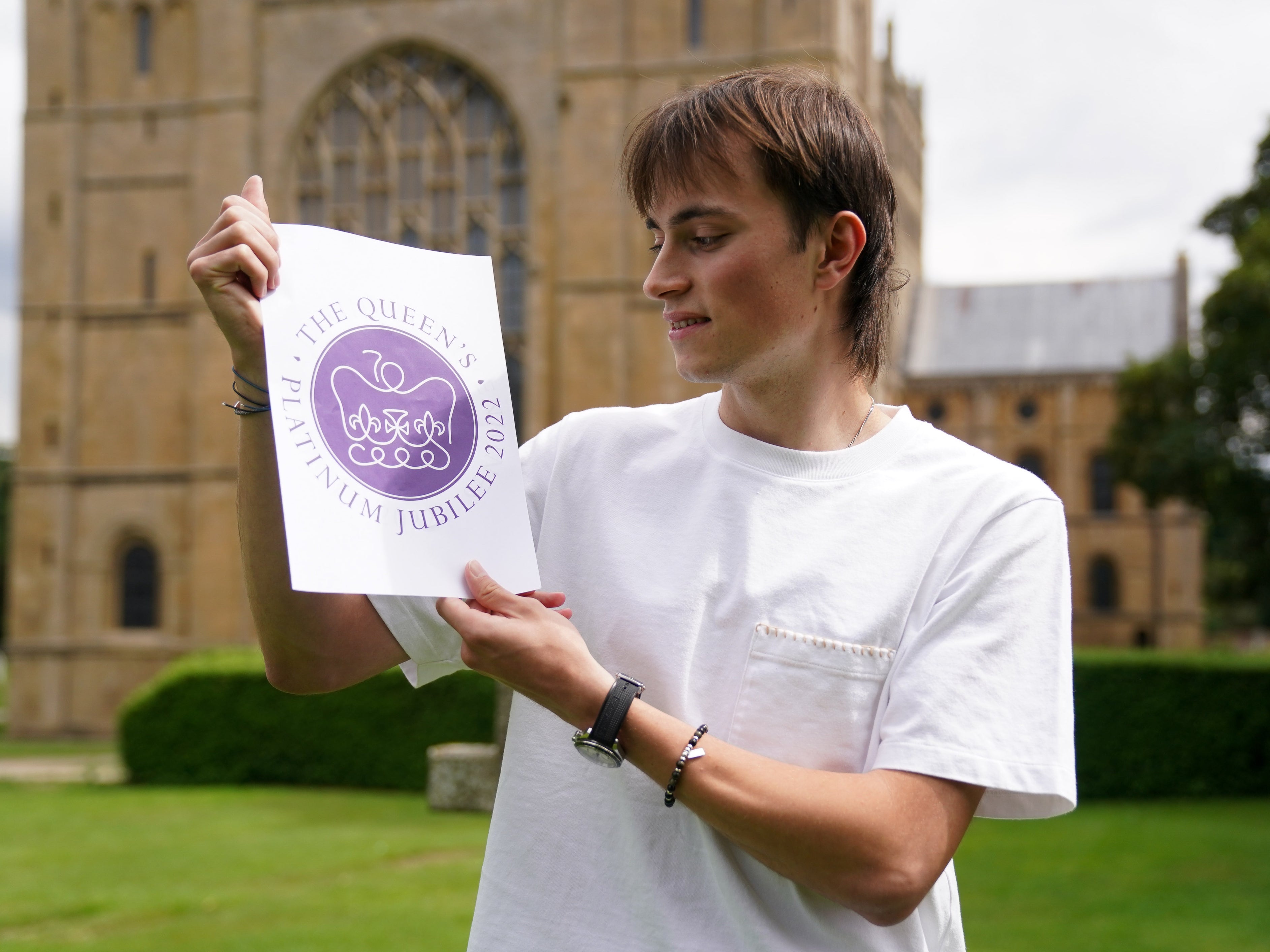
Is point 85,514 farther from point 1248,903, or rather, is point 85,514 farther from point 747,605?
point 747,605

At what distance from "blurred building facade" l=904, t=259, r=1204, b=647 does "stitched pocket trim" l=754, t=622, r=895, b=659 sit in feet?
127

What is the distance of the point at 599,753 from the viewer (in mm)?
1415

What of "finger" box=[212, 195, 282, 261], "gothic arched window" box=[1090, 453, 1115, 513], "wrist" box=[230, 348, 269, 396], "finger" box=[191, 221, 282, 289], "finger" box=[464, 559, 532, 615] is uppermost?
"finger" box=[212, 195, 282, 261]

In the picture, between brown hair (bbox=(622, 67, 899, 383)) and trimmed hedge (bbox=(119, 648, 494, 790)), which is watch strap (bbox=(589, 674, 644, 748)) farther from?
trimmed hedge (bbox=(119, 648, 494, 790))

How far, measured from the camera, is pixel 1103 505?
41.4 m

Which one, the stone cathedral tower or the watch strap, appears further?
the stone cathedral tower

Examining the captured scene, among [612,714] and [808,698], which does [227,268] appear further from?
[808,698]

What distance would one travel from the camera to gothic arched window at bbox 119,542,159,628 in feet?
87.2

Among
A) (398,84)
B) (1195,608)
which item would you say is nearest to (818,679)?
(398,84)

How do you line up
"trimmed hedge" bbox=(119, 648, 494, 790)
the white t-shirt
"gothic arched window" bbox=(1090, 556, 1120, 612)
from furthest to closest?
"gothic arched window" bbox=(1090, 556, 1120, 612)
"trimmed hedge" bbox=(119, 648, 494, 790)
the white t-shirt

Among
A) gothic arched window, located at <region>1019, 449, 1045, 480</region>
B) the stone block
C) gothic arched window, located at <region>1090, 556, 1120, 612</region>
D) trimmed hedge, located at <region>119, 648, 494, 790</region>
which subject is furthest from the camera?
gothic arched window, located at <region>1090, 556, 1120, 612</region>

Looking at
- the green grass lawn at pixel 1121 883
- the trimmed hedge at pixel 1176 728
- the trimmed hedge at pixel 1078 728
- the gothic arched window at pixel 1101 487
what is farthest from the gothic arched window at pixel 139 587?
the gothic arched window at pixel 1101 487

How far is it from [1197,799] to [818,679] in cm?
1736

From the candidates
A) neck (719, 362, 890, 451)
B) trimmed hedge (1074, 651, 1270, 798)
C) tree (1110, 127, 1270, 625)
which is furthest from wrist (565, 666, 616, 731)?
tree (1110, 127, 1270, 625)
